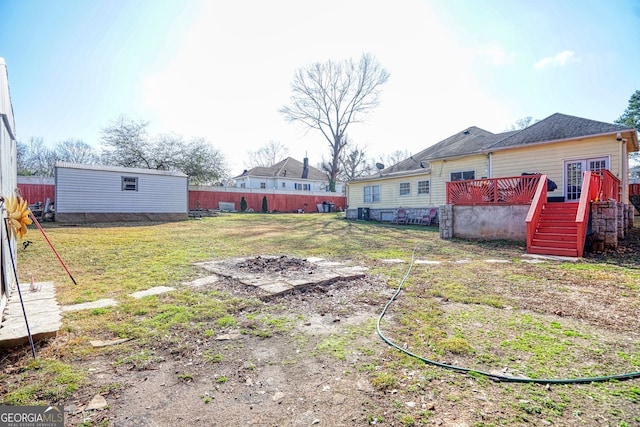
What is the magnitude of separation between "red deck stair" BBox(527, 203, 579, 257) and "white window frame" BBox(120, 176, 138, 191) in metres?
18.8

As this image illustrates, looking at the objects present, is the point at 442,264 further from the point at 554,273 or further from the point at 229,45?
the point at 229,45

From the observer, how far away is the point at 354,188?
71.2ft

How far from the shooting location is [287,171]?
128 feet

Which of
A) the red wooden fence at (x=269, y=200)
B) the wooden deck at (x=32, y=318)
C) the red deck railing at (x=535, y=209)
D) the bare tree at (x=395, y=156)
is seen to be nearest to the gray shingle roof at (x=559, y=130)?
the red deck railing at (x=535, y=209)

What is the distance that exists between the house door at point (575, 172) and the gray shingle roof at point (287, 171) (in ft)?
98.0

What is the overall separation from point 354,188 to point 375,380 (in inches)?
784

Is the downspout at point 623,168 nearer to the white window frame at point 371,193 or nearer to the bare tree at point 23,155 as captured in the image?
the white window frame at point 371,193

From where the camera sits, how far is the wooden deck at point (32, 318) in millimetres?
2549

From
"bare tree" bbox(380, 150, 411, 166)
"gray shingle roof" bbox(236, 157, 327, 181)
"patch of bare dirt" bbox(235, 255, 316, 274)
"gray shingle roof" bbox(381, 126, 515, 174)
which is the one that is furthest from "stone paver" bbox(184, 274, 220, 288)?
"bare tree" bbox(380, 150, 411, 166)

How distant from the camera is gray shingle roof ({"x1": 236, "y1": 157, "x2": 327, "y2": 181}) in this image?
37.7 m

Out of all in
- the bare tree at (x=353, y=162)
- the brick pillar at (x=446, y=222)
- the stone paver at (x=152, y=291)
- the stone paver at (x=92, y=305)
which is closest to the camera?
the stone paver at (x=92, y=305)

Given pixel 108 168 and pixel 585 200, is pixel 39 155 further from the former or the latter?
pixel 585 200

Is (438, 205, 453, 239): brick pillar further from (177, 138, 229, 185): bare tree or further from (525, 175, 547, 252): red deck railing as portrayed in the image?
(177, 138, 229, 185): bare tree

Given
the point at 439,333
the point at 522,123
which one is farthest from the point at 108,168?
the point at 522,123
